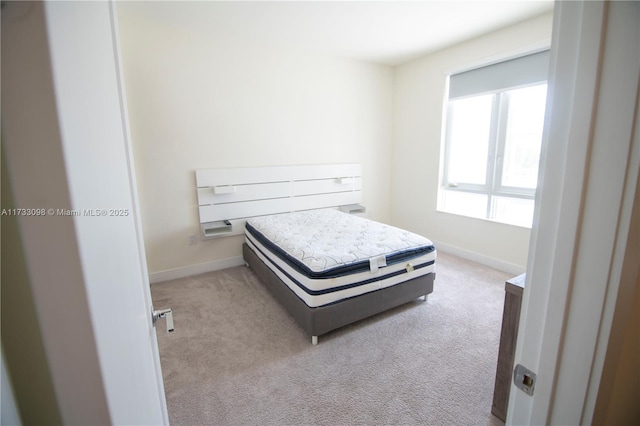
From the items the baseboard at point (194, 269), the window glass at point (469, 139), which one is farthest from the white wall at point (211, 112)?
the window glass at point (469, 139)

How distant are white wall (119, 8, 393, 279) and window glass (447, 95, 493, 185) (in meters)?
1.37

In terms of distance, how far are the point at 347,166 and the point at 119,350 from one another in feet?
12.6

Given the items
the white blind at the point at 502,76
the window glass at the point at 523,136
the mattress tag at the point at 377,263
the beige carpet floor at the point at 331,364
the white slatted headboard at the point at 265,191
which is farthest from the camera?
the white slatted headboard at the point at 265,191

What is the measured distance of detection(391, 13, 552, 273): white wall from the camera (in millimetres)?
3059

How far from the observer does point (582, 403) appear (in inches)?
19.7

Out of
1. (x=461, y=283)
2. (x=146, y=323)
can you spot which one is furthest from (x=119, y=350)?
(x=461, y=283)

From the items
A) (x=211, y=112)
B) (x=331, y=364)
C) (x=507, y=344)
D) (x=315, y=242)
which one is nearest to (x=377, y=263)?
(x=315, y=242)

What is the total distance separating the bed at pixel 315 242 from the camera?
6.83ft

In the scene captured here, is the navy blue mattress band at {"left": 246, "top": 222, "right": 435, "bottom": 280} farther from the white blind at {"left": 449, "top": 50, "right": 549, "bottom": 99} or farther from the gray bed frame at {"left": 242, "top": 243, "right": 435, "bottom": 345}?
the white blind at {"left": 449, "top": 50, "right": 549, "bottom": 99}

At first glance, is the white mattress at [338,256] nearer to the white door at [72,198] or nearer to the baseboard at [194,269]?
the baseboard at [194,269]

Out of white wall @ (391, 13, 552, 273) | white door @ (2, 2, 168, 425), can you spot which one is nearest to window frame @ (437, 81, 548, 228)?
white wall @ (391, 13, 552, 273)

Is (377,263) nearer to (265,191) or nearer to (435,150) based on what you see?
(265,191)

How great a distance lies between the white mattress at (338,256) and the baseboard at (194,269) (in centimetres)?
60

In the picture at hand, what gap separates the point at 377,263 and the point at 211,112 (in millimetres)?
2430
